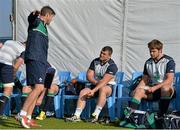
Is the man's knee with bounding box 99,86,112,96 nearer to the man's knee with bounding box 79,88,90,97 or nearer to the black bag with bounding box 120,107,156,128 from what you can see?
the man's knee with bounding box 79,88,90,97

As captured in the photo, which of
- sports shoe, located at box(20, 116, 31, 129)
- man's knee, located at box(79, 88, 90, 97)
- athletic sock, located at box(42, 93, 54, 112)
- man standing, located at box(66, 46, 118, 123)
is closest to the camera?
sports shoe, located at box(20, 116, 31, 129)

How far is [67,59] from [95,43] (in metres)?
0.60

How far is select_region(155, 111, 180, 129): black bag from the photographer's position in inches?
264

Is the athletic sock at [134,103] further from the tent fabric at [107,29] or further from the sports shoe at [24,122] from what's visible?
the tent fabric at [107,29]

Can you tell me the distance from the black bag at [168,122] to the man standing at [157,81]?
0.27 metres

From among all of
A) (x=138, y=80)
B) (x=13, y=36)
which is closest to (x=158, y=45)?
(x=138, y=80)

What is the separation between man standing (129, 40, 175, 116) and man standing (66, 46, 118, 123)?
489mm

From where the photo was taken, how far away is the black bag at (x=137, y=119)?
273 inches

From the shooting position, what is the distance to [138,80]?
791 centimetres

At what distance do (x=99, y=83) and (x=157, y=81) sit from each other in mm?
868

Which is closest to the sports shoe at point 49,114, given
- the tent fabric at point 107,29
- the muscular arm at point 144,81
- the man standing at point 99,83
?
the man standing at point 99,83

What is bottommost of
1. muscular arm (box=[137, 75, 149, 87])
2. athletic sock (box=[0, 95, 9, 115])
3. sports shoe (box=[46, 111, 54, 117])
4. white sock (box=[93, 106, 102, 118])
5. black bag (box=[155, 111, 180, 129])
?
black bag (box=[155, 111, 180, 129])

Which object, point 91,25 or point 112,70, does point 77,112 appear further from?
point 91,25

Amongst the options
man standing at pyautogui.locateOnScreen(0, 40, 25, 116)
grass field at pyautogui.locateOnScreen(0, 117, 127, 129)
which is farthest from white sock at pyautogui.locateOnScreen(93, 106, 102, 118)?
man standing at pyautogui.locateOnScreen(0, 40, 25, 116)
